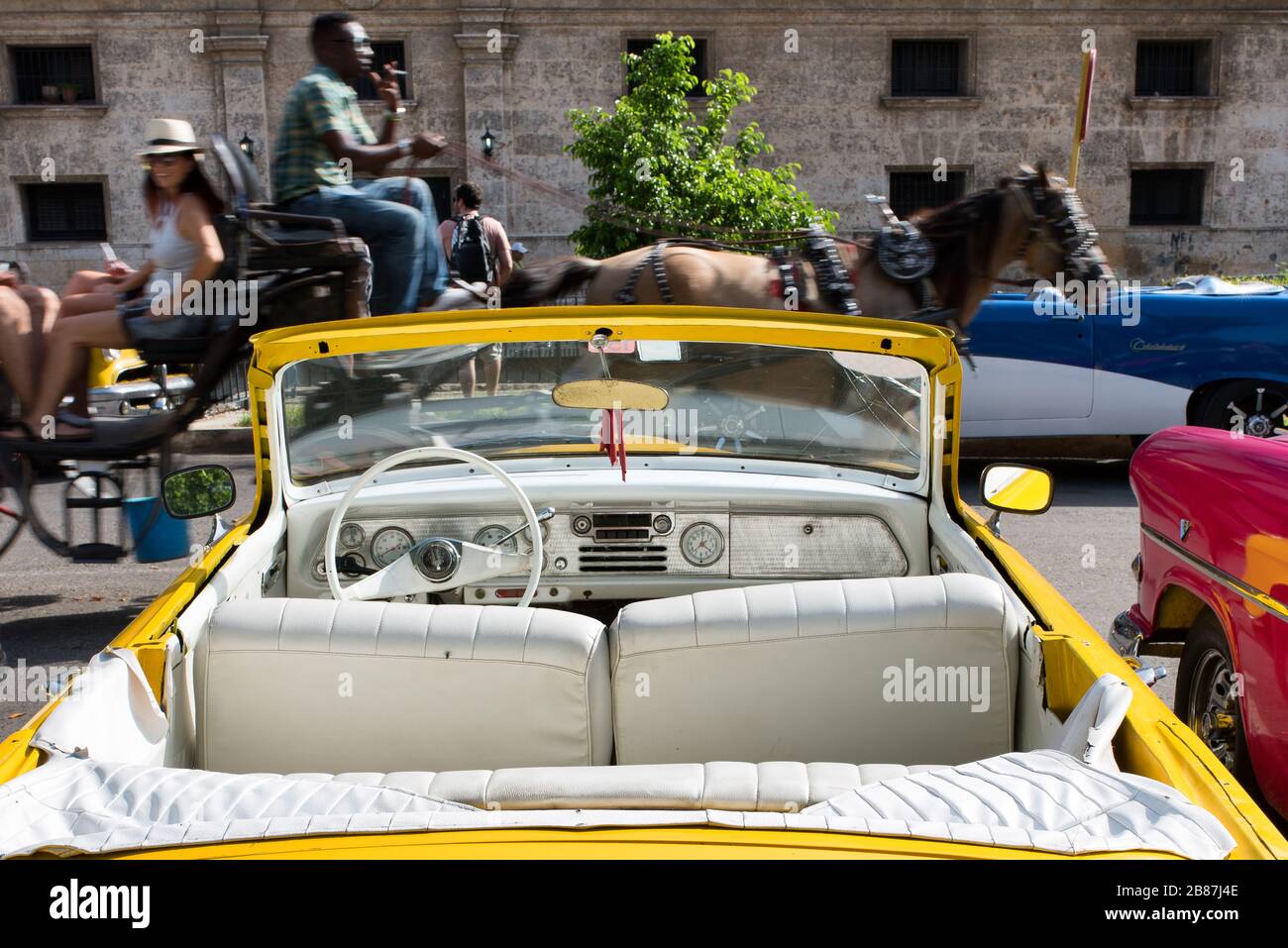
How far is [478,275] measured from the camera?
11.7m

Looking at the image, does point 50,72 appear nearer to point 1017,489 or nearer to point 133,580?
point 133,580

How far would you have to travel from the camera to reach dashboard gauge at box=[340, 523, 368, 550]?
371cm

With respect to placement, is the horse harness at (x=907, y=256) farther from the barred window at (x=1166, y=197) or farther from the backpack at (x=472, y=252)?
the barred window at (x=1166, y=197)

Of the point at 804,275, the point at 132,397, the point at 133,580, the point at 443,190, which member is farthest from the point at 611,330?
the point at 443,190

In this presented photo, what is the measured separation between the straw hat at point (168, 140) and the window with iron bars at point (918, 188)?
18.6 m

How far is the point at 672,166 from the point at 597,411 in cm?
1136

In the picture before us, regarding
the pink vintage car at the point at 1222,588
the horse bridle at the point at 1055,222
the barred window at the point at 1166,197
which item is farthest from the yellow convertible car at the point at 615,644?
the barred window at the point at 1166,197

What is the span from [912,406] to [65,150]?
22.3 m

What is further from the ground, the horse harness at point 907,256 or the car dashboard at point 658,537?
the horse harness at point 907,256

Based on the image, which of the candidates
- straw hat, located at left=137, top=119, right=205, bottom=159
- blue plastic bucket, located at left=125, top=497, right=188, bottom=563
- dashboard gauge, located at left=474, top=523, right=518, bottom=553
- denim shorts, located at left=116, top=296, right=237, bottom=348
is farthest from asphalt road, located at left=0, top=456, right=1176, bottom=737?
dashboard gauge, located at left=474, top=523, right=518, bottom=553

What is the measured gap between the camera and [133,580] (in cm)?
756

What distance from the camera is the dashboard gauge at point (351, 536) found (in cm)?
371
